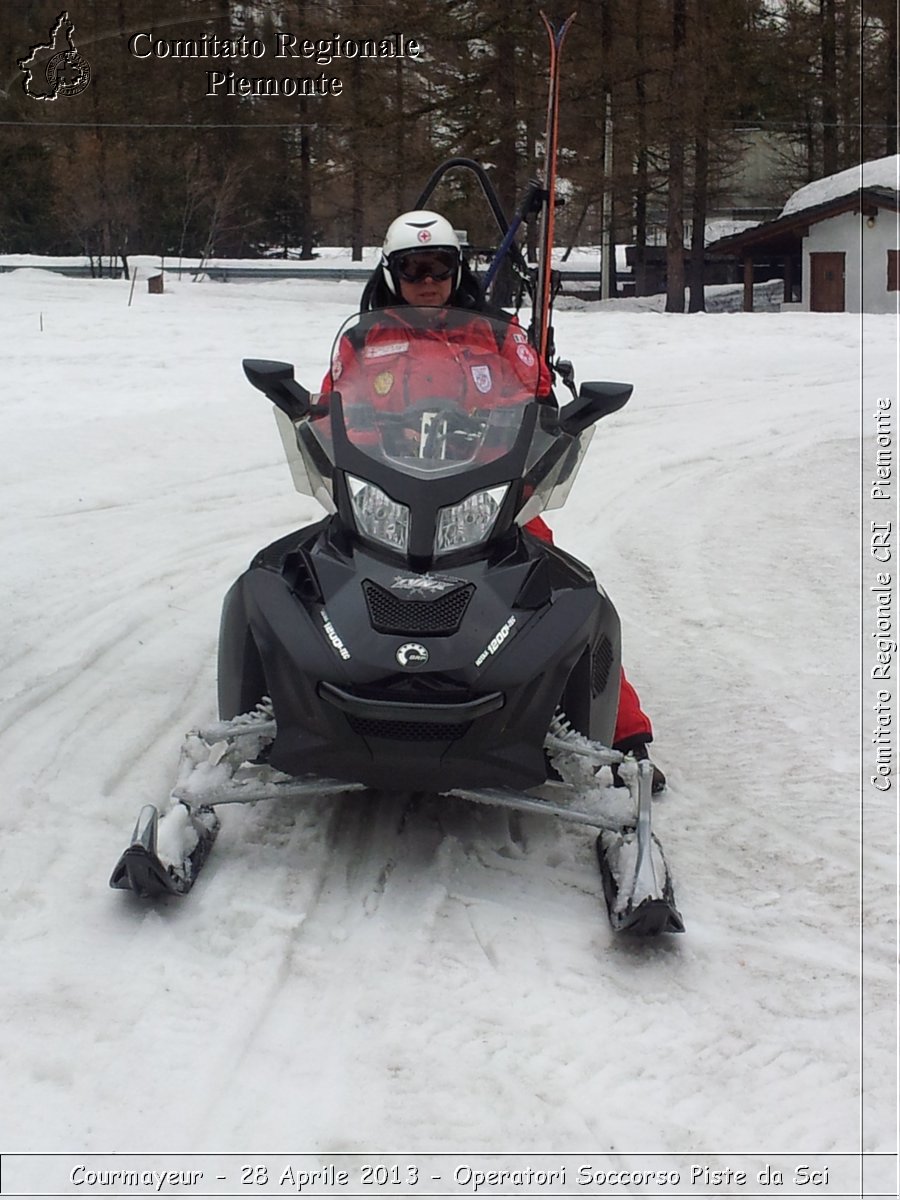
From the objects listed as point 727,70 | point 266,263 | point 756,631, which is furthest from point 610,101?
point 756,631

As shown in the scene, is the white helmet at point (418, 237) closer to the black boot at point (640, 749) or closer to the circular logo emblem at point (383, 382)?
the circular logo emblem at point (383, 382)

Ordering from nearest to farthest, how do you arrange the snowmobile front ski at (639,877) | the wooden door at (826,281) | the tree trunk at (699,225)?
the snowmobile front ski at (639,877) → the tree trunk at (699,225) → the wooden door at (826,281)

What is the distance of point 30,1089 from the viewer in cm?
291

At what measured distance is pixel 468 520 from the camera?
3.88 m

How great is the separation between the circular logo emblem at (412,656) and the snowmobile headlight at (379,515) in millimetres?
344

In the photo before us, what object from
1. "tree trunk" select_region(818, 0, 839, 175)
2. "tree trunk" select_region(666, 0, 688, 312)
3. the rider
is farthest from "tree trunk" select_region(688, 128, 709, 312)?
the rider

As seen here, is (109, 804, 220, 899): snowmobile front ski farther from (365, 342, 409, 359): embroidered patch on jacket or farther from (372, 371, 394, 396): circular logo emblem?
(365, 342, 409, 359): embroidered patch on jacket

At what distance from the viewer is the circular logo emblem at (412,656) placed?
3.58 meters

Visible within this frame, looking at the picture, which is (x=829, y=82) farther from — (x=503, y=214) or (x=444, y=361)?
(x=444, y=361)

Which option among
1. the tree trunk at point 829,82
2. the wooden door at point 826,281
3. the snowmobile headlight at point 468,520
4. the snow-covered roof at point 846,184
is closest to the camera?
the snowmobile headlight at point 468,520

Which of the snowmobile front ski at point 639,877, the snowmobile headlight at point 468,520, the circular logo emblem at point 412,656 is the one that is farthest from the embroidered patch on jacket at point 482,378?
the snowmobile front ski at point 639,877

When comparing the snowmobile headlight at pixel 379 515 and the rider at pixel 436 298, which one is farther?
the rider at pixel 436 298

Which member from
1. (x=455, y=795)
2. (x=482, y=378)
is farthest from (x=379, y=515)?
(x=455, y=795)

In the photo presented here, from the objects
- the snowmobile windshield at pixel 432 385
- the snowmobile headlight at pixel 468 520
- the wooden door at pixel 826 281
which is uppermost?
the wooden door at pixel 826 281
